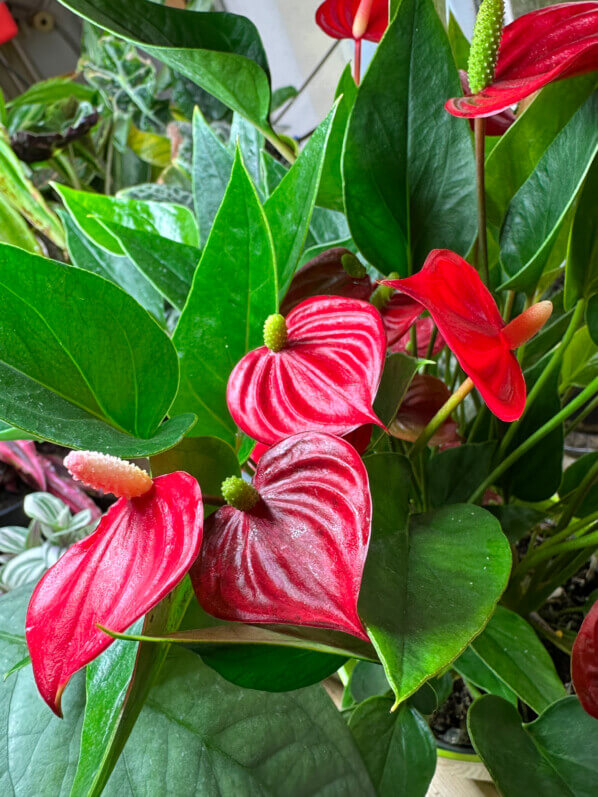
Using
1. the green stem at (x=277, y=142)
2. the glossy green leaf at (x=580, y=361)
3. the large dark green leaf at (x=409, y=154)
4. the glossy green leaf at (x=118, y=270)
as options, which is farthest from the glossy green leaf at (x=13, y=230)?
the glossy green leaf at (x=580, y=361)

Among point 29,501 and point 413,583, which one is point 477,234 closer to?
point 413,583

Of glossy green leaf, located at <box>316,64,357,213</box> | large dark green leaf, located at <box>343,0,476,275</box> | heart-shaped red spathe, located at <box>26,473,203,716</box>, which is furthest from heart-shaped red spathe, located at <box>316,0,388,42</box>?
heart-shaped red spathe, located at <box>26,473,203,716</box>

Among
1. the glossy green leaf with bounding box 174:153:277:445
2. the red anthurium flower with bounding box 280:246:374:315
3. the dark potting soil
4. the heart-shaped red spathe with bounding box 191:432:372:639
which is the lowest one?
the dark potting soil

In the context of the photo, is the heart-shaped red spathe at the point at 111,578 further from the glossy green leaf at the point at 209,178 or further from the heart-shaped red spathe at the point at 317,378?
the glossy green leaf at the point at 209,178

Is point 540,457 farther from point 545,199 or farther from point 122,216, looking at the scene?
point 122,216

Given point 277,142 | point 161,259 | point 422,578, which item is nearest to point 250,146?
point 277,142

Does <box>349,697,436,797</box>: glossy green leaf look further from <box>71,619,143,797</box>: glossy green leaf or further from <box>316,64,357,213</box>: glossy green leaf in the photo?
<box>316,64,357,213</box>: glossy green leaf
